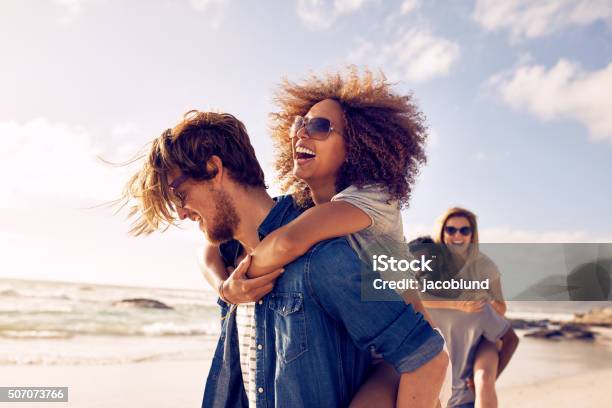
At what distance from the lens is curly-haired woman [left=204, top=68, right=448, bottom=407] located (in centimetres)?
260

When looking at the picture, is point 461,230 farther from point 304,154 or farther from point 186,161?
point 186,161

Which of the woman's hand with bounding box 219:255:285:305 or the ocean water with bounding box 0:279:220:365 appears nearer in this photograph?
the woman's hand with bounding box 219:255:285:305

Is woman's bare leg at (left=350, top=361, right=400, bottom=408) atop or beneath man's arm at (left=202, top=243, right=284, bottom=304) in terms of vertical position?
beneath

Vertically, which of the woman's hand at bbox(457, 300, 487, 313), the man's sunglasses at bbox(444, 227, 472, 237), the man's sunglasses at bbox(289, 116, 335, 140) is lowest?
the woman's hand at bbox(457, 300, 487, 313)

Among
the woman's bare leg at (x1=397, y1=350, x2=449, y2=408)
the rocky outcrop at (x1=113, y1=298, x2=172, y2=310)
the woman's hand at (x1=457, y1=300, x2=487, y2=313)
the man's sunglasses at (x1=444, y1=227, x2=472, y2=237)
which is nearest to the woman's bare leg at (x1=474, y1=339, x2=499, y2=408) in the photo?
the woman's hand at (x1=457, y1=300, x2=487, y2=313)

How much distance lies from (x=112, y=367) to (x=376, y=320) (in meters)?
13.7

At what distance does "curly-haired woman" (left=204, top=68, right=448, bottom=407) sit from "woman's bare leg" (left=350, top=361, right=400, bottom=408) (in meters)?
0.54

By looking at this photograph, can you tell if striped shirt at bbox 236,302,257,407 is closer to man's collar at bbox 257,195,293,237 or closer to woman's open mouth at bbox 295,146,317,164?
man's collar at bbox 257,195,293,237

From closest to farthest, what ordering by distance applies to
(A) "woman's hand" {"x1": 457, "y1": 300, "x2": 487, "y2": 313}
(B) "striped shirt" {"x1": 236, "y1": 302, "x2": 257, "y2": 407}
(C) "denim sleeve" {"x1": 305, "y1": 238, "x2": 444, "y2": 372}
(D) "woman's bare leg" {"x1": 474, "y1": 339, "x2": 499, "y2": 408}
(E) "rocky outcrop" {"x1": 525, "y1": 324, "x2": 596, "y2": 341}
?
(C) "denim sleeve" {"x1": 305, "y1": 238, "x2": 444, "y2": 372} < (B) "striped shirt" {"x1": 236, "y1": 302, "x2": 257, "y2": 407} < (D) "woman's bare leg" {"x1": 474, "y1": 339, "x2": 499, "y2": 408} < (A) "woman's hand" {"x1": 457, "y1": 300, "x2": 487, "y2": 313} < (E) "rocky outcrop" {"x1": 525, "y1": 324, "x2": 596, "y2": 341}

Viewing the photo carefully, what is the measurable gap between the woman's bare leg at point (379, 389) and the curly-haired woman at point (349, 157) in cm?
54

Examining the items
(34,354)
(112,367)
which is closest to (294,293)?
(112,367)

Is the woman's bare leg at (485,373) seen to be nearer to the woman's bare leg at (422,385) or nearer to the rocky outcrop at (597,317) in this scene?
the woman's bare leg at (422,385)

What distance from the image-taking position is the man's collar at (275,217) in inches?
103

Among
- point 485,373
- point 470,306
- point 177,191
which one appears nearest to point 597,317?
point 470,306
